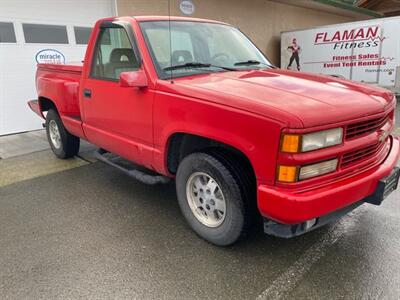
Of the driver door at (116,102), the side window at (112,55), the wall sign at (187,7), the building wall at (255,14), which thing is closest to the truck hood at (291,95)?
the driver door at (116,102)

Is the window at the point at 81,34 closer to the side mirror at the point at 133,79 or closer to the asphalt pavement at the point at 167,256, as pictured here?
the asphalt pavement at the point at 167,256

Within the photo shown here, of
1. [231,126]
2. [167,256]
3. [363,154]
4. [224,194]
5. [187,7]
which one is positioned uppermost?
[187,7]

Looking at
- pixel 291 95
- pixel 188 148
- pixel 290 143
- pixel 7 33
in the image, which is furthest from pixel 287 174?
pixel 7 33

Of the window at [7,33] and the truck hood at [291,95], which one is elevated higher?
the window at [7,33]

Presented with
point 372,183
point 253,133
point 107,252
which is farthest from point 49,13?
point 372,183

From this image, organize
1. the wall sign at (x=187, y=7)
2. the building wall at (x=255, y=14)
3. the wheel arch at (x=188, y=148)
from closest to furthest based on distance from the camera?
the wheel arch at (x=188, y=148)
the building wall at (x=255, y=14)
the wall sign at (x=187, y=7)

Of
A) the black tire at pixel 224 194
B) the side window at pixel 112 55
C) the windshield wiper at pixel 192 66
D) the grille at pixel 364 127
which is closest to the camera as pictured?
the grille at pixel 364 127

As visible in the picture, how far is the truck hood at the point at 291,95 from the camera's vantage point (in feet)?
7.43

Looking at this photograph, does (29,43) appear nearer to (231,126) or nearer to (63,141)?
(63,141)

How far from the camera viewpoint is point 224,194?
2746 mm

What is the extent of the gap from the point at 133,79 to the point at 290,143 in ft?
5.07

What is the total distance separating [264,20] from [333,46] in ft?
9.56

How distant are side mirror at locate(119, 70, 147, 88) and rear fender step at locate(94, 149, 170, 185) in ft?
2.97

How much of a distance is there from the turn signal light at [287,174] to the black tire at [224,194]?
0.45 metres
